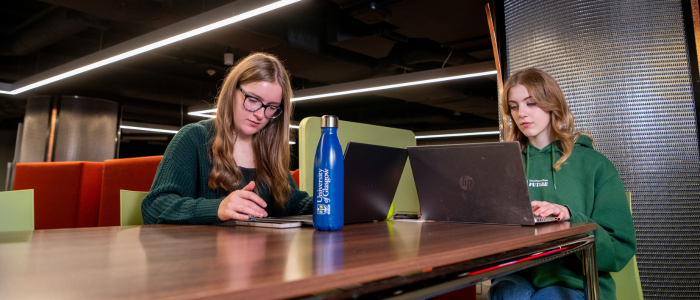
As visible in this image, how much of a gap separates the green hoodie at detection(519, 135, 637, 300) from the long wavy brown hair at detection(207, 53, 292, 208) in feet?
2.81

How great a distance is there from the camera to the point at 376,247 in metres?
0.59

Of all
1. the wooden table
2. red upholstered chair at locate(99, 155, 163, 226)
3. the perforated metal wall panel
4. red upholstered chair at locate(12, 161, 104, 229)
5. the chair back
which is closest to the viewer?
the wooden table

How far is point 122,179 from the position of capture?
115 inches

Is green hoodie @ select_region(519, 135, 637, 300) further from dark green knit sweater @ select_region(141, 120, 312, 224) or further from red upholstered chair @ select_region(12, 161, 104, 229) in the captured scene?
red upholstered chair @ select_region(12, 161, 104, 229)

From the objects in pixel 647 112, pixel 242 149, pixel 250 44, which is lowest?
pixel 242 149

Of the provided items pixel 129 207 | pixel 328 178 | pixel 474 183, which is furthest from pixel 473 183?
pixel 129 207

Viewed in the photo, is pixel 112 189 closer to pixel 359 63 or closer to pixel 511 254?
pixel 511 254

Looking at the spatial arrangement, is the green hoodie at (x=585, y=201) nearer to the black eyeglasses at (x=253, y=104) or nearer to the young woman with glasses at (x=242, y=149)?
the young woman with glasses at (x=242, y=149)

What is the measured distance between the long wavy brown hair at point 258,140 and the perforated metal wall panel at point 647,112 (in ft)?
5.27

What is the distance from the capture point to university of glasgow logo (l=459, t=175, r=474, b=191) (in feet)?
3.36

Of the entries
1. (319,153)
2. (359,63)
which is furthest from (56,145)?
(319,153)

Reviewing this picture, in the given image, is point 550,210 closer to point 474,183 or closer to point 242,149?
point 474,183

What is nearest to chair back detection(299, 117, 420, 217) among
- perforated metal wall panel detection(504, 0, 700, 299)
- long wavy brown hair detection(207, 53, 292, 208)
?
long wavy brown hair detection(207, 53, 292, 208)

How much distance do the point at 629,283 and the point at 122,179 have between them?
2971mm
